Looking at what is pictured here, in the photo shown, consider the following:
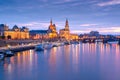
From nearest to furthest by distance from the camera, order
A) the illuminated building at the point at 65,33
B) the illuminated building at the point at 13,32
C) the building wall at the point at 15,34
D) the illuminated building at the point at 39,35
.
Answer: the illuminated building at the point at 13,32 → the building wall at the point at 15,34 → the illuminated building at the point at 39,35 → the illuminated building at the point at 65,33

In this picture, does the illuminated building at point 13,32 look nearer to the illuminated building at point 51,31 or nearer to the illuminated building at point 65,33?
the illuminated building at point 51,31

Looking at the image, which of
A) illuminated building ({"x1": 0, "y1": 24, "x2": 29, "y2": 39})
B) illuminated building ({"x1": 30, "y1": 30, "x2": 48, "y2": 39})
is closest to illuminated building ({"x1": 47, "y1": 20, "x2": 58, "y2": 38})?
illuminated building ({"x1": 30, "y1": 30, "x2": 48, "y2": 39})

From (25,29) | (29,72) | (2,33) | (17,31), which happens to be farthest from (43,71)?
(25,29)

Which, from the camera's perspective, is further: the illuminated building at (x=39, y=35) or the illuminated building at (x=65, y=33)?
the illuminated building at (x=65, y=33)

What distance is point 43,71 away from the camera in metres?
23.0

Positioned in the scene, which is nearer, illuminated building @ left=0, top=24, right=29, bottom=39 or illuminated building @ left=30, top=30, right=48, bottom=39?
illuminated building @ left=0, top=24, right=29, bottom=39

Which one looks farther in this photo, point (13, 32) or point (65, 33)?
point (65, 33)

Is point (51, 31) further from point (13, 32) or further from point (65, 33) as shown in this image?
point (13, 32)

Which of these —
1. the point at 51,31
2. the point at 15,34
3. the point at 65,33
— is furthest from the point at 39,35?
the point at 65,33

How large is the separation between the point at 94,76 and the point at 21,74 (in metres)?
5.47

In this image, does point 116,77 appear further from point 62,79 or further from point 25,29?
point 25,29

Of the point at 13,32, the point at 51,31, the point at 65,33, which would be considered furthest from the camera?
the point at 65,33

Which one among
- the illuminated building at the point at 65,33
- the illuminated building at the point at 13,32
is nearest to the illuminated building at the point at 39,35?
the illuminated building at the point at 13,32

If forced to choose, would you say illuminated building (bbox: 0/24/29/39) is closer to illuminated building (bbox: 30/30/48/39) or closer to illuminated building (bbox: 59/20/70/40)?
illuminated building (bbox: 30/30/48/39)
